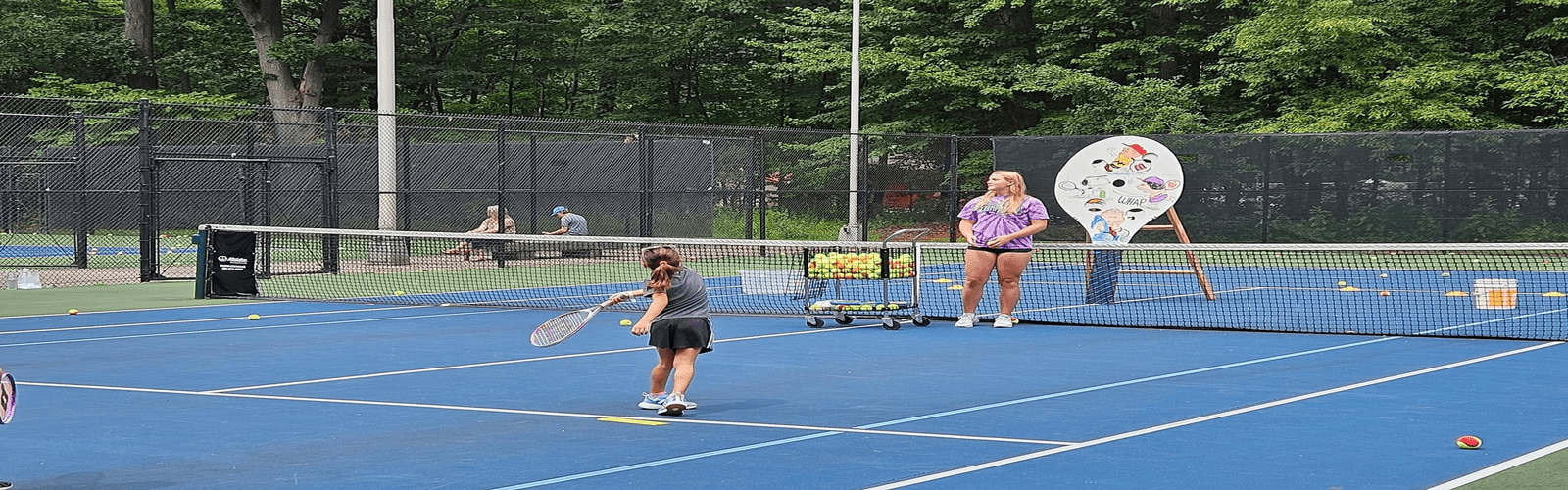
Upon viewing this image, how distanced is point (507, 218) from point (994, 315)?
10.6 meters

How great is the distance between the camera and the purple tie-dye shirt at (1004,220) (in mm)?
14125

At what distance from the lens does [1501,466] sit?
7.02 metres

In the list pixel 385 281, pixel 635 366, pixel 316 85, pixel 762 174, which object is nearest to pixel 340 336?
pixel 635 366

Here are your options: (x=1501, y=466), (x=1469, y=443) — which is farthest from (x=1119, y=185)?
(x=1501, y=466)

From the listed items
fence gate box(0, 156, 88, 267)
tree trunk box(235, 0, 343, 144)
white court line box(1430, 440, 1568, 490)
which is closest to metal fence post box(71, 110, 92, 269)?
fence gate box(0, 156, 88, 267)

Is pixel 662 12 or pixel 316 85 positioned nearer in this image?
pixel 316 85

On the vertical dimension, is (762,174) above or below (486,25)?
below

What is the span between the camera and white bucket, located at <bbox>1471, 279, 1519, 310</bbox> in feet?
51.8

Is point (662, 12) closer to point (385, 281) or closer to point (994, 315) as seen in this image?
point (385, 281)

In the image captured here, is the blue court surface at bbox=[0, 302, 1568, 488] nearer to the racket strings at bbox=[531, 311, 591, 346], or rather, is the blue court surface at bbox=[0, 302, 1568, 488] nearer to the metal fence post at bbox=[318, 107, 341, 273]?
the racket strings at bbox=[531, 311, 591, 346]

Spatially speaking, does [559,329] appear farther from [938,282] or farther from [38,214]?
[38,214]

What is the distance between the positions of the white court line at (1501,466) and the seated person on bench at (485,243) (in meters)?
16.9

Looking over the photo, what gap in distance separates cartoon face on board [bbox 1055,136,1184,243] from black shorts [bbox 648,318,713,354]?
10061mm

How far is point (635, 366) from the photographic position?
36.7ft
